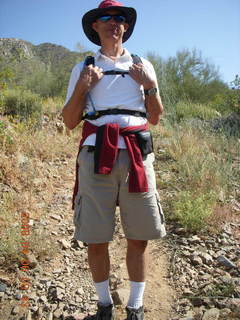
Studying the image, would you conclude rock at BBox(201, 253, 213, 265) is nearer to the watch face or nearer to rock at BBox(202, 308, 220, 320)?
rock at BBox(202, 308, 220, 320)

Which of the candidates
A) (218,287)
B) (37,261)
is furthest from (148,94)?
(37,261)

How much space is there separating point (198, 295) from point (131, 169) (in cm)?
114

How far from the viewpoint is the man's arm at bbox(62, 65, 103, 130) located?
1748 mm

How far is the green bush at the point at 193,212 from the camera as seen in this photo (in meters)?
3.01

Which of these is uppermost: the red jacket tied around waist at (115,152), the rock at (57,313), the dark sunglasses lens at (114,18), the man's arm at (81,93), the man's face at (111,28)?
the dark sunglasses lens at (114,18)

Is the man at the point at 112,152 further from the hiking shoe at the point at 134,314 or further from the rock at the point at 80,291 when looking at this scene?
the rock at the point at 80,291

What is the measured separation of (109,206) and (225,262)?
4.42 ft

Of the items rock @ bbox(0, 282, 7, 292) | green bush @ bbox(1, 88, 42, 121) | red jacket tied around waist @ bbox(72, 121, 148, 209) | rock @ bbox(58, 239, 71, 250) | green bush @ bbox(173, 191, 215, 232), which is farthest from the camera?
green bush @ bbox(1, 88, 42, 121)

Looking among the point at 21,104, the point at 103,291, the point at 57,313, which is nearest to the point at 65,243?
the point at 57,313

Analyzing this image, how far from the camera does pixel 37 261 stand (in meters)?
2.58

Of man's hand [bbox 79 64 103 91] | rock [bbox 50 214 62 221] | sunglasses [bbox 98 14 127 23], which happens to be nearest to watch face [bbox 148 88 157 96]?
man's hand [bbox 79 64 103 91]

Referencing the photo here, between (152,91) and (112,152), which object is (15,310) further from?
(152,91)

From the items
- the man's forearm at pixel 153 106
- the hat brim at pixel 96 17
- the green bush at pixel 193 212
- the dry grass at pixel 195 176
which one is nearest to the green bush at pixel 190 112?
→ the dry grass at pixel 195 176

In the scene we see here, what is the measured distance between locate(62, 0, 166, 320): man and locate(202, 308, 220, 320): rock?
1.47 ft
